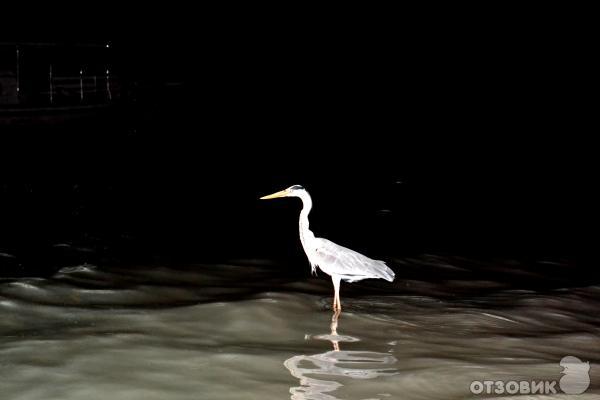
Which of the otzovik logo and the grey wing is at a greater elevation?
the grey wing

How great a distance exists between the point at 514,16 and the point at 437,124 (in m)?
25.2

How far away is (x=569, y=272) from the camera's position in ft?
44.1

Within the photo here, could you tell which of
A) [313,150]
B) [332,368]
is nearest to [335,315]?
[332,368]

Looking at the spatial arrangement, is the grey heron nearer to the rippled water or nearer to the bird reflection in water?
the rippled water

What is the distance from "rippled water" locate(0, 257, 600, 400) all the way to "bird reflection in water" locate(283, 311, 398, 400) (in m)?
0.02

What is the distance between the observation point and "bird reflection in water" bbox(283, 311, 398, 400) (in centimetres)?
725

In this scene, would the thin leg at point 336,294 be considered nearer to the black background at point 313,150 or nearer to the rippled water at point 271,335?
the rippled water at point 271,335

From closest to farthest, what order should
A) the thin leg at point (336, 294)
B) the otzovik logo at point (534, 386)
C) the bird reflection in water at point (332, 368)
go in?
the bird reflection in water at point (332, 368) → the otzovik logo at point (534, 386) → the thin leg at point (336, 294)

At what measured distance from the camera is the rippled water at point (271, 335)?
24.0 feet

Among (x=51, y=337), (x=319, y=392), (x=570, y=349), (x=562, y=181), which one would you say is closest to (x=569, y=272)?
(x=570, y=349)

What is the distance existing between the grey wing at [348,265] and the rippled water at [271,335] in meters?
0.53

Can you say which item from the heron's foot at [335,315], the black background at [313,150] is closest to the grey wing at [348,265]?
the heron's foot at [335,315]

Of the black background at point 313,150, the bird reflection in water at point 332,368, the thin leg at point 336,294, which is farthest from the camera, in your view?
the black background at point 313,150

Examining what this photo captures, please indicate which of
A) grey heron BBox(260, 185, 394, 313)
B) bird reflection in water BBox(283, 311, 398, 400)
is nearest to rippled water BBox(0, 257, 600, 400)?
bird reflection in water BBox(283, 311, 398, 400)
